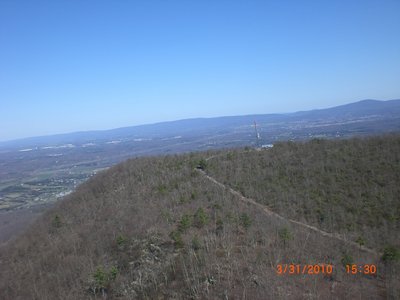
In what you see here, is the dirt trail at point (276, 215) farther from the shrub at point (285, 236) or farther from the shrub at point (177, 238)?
the shrub at point (177, 238)

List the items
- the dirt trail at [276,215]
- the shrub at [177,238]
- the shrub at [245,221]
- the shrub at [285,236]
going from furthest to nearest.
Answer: the shrub at [245,221], the dirt trail at [276,215], the shrub at [177,238], the shrub at [285,236]

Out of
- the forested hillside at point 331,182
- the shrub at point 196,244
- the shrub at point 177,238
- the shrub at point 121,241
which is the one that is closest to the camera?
the shrub at point 196,244

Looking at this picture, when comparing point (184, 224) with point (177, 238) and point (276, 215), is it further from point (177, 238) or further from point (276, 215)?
point (276, 215)

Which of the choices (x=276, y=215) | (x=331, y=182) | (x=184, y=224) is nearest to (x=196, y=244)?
(x=184, y=224)

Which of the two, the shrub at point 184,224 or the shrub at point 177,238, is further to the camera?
the shrub at point 184,224

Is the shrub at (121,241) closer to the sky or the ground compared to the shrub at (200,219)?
closer to the ground
